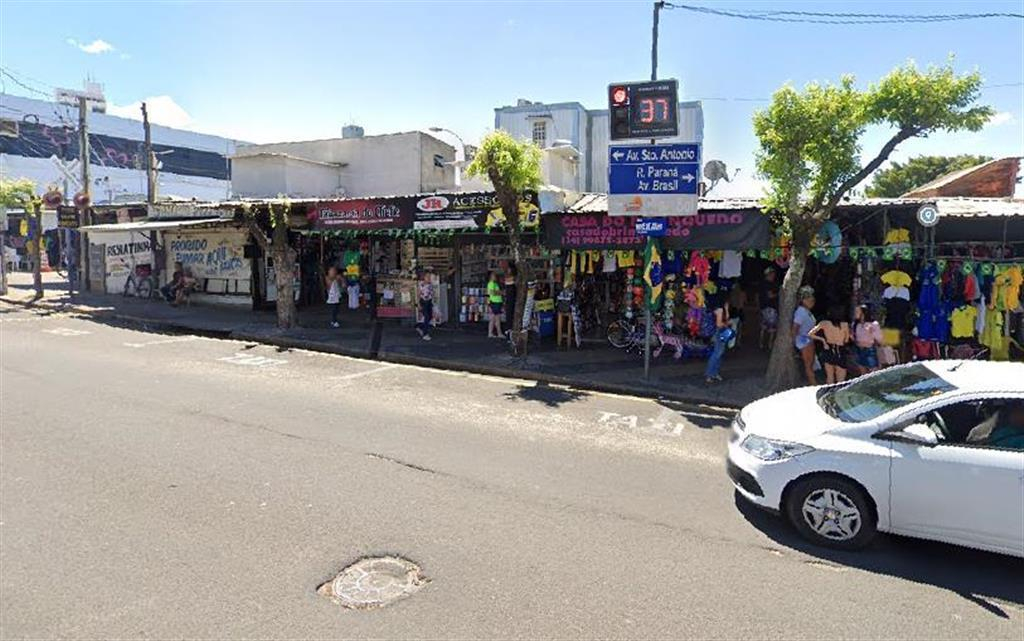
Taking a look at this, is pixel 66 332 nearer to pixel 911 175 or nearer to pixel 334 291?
pixel 334 291

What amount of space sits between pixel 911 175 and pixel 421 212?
1618 inches

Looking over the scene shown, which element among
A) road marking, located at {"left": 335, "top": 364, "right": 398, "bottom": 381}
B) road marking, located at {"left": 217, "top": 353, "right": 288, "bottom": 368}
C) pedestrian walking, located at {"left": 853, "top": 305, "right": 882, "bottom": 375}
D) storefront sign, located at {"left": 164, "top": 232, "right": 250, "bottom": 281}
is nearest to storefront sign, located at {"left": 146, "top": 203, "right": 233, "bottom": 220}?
storefront sign, located at {"left": 164, "top": 232, "right": 250, "bottom": 281}

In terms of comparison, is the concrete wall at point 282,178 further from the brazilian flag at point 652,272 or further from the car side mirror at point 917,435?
the car side mirror at point 917,435

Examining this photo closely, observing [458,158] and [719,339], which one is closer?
[719,339]

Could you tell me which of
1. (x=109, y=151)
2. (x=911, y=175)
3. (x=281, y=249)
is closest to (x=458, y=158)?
(x=281, y=249)

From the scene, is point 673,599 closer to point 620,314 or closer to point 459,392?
point 459,392

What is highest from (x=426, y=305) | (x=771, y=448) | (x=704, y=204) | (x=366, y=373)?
(x=704, y=204)

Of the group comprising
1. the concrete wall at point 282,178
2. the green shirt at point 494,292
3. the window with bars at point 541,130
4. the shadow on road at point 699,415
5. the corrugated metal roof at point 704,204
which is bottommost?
the shadow on road at point 699,415

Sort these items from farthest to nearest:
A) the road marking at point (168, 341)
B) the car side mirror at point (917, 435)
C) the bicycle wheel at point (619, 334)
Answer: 1. the road marking at point (168, 341)
2. the bicycle wheel at point (619, 334)
3. the car side mirror at point (917, 435)

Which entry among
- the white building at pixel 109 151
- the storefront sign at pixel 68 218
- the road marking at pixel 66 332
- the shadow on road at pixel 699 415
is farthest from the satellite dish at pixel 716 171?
the white building at pixel 109 151

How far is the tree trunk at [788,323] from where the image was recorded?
32.1 feet

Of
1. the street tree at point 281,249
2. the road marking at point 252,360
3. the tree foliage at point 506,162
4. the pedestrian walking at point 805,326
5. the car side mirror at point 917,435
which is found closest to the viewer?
the car side mirror at point 917,435

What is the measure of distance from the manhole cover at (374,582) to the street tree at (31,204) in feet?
76.7

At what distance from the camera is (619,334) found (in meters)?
13.4
